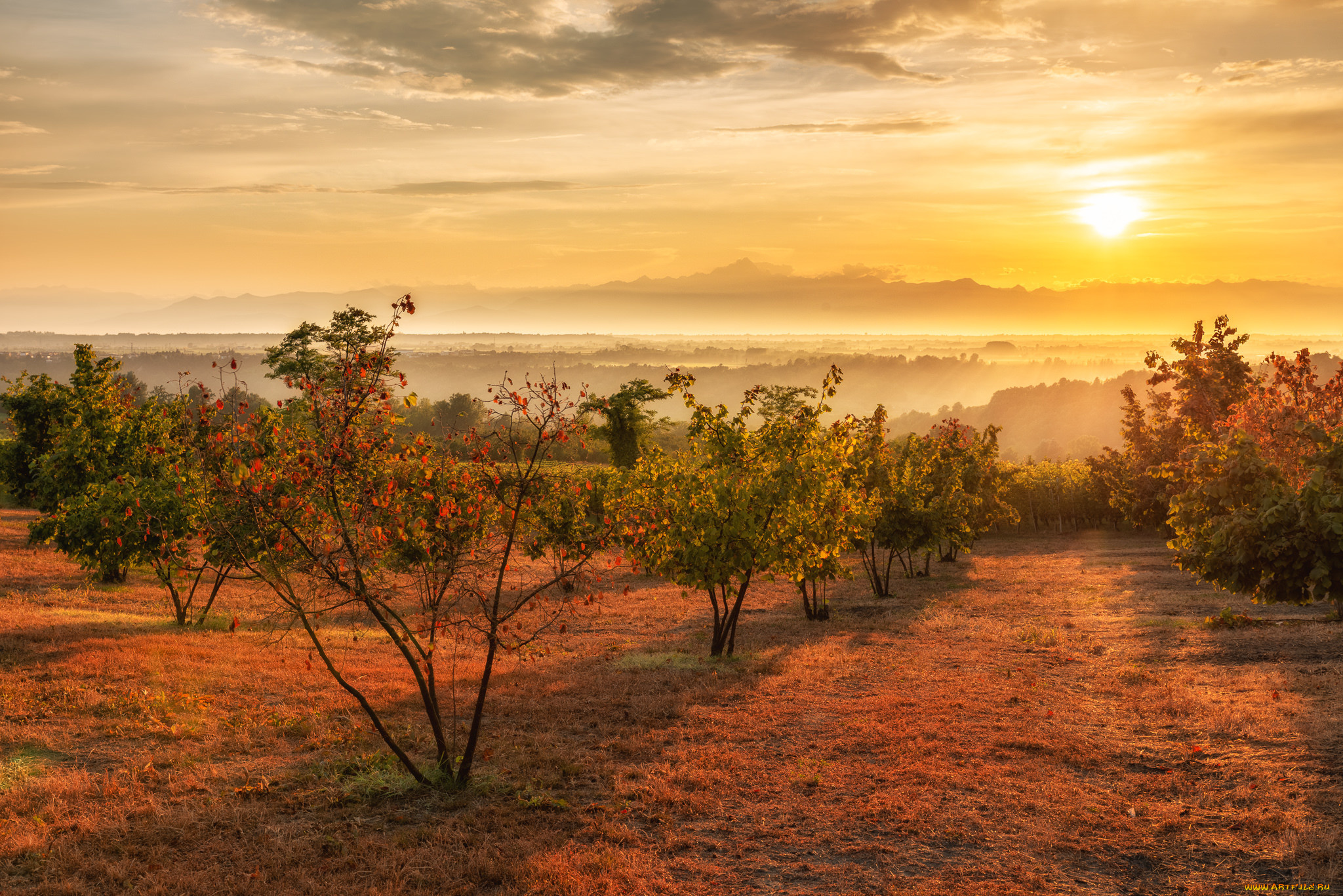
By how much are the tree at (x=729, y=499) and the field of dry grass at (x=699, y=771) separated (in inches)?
117

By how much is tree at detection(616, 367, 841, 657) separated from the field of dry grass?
2.97 meters

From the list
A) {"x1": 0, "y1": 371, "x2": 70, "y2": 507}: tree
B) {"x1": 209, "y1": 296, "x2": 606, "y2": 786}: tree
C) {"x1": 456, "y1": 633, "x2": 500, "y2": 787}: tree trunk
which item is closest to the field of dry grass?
{"x1": 456, "y1": 633, "x2": 500, "y2": 787}: tree trunk

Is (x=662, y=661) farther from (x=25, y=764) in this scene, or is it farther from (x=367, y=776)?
(x=25, y=764)

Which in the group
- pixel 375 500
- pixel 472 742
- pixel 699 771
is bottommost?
pixel 699 771

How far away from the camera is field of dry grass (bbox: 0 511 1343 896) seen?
945 centimetres

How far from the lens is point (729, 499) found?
21.4 metres

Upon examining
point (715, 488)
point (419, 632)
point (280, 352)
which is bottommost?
point (419, 632)

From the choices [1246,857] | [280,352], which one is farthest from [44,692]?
[280,352]

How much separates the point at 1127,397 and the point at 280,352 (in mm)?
68213

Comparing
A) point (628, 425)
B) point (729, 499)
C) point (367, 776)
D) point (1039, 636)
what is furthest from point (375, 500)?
point (628, 425)

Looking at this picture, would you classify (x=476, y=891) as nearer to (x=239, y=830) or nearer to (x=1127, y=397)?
(x=239, y=830)

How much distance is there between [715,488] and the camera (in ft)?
70.4

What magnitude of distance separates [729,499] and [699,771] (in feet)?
30.4

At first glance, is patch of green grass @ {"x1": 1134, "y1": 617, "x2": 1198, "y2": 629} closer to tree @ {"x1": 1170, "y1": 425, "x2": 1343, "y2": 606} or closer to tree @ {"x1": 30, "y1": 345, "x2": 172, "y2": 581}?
tree @ {"x1": 1170, "y1": 425, "x2": 1343, "y2": 606}
